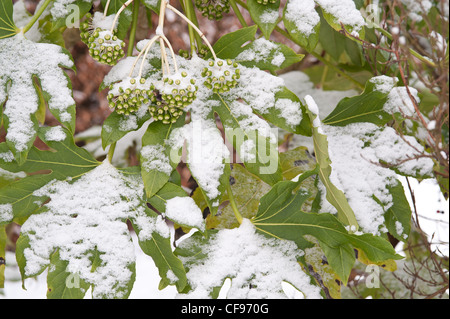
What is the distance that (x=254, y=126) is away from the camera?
703 mm

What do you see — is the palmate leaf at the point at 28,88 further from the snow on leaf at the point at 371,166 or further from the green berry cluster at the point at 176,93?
the snow on leaf at the point at 371,166

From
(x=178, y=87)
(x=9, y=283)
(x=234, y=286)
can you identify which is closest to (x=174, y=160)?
(x=178, y=87)

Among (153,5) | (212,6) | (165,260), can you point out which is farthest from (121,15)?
(165,260)

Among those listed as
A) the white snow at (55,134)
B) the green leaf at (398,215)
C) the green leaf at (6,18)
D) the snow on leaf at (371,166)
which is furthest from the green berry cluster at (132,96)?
the green leaf at (398,215)

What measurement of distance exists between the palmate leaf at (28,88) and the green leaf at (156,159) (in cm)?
12

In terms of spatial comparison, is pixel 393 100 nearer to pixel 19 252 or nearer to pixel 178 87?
pixel 178 87

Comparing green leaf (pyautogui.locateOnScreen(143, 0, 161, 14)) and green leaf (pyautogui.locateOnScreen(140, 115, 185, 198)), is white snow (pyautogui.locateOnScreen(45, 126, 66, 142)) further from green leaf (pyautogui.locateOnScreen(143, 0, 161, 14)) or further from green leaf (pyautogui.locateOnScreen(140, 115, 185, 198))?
green leaf (pyautogui.locateOnScreen(143, 0, 161, 14))

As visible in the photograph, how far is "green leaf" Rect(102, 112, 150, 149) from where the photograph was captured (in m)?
0.70

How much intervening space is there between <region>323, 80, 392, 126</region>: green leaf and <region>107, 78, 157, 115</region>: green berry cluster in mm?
338

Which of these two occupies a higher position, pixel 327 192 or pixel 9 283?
pixel 327 192

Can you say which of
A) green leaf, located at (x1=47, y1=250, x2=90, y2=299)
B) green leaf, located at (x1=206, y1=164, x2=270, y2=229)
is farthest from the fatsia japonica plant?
green leaf, located at (x1=206, y1=164, x2=270, y2=229)

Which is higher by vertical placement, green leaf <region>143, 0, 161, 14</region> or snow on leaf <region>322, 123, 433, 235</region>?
green leaf <region>143, 0, 161, 14</region>

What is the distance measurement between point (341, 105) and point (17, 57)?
53 cm

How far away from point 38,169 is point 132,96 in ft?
0.69
